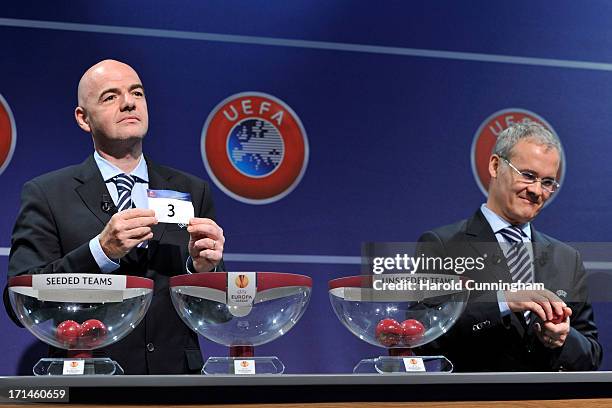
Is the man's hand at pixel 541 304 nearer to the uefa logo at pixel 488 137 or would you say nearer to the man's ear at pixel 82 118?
the uefa logo at pixel 488 137

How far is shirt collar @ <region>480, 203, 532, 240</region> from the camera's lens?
10.1 ft

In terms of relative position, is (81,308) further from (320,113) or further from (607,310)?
(607,310)

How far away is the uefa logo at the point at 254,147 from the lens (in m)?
3.27

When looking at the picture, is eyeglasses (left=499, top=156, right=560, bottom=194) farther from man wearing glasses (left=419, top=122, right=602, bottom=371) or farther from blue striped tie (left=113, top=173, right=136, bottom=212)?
blue striped tie (left=113, top=173, right=136, bottom=212)

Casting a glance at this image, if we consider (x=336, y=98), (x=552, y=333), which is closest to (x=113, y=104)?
(x=336, y=98)

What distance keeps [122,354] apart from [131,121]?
2.27ft

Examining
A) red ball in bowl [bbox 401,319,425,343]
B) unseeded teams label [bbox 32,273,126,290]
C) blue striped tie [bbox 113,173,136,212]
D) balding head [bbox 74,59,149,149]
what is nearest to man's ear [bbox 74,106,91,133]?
balding head [bbox 74,59,149,149]

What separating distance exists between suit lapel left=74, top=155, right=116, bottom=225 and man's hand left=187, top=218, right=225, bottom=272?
36cm

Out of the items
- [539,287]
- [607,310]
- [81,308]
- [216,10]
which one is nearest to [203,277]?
[81,308]

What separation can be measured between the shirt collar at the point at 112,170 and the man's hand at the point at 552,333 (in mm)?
1218

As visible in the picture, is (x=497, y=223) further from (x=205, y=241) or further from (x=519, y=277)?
(x=205, y=241)

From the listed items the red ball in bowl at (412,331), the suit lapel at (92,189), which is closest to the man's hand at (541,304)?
the red ball in bowl at (412,331)

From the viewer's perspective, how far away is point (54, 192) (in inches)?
105

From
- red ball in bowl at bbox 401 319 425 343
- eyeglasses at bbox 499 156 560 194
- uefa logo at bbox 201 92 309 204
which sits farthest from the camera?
uefa logo at bbox 201 92 309 204
